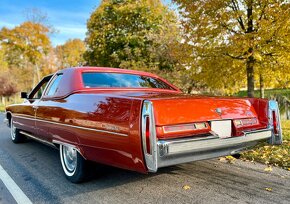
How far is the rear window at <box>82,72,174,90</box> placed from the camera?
13.8 feet

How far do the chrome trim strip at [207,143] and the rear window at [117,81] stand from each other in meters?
1.76

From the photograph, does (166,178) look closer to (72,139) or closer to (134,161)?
(134,161)

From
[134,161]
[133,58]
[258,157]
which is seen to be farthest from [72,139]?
[133,58]

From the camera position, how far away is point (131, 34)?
61.6ft

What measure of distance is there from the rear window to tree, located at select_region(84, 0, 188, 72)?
35.6ft

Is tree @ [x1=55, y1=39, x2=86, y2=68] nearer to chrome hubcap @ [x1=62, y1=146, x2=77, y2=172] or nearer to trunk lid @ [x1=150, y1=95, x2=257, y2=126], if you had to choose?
chrome hubcap @ [x1=62, y1=146, x2=77, y2=172]

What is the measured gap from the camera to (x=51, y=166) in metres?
4.60

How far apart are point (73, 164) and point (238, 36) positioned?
5118mm

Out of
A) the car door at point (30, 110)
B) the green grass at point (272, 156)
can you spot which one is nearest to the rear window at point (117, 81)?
the car door at point (30, 110)

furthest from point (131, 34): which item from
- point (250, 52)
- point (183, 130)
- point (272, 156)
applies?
point (183, 130)

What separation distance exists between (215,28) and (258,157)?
13.3ft

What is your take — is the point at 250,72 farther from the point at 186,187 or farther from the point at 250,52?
the point at 186,187

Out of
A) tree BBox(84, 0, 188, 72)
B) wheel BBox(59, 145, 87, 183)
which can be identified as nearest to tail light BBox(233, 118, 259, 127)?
wheel BBox(59, 145, 87, 183)

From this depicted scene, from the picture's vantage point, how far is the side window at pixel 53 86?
4.53 meters
